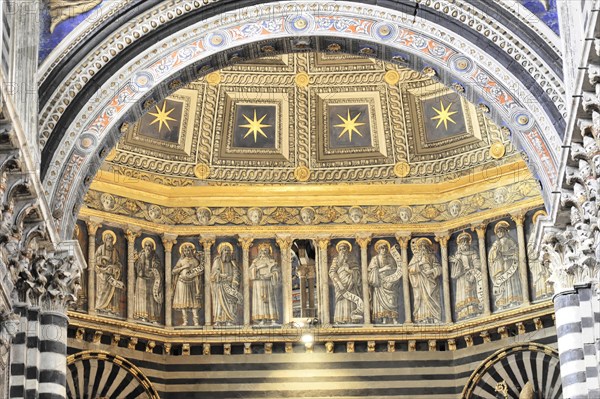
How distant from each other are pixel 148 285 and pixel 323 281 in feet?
8.57

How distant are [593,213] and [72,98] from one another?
22.4 ft

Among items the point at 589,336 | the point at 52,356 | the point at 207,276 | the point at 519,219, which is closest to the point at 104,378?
the point at 207,276

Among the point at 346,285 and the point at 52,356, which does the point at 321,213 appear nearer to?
the point at 346,285

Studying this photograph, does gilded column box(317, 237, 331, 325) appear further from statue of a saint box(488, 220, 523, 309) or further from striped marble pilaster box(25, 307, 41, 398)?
striped marble pilaster box(25, 307, 41, 398)

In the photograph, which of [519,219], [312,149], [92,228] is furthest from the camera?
[312,149]

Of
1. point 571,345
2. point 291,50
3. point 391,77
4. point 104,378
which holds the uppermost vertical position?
point 391,77

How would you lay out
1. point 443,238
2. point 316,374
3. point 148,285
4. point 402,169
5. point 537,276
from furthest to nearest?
point 402,169
point 443,238
point 148,285
point 316,374
point 537,276

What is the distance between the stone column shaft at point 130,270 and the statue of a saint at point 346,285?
297cm

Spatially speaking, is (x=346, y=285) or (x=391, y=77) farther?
(x=391, y=77)

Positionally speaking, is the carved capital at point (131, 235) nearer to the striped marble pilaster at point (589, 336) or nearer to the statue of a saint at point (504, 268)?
the statue of a saint at point (504, 268)

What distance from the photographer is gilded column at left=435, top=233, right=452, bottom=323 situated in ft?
88.0

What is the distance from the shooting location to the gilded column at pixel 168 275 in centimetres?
2667

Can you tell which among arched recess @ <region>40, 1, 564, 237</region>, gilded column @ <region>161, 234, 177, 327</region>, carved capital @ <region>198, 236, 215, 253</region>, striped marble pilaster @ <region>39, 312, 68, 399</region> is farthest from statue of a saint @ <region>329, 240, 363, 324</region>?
striped marble pilaster @ <region>39, 312, 68, 399</region>

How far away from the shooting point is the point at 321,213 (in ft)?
90.1
